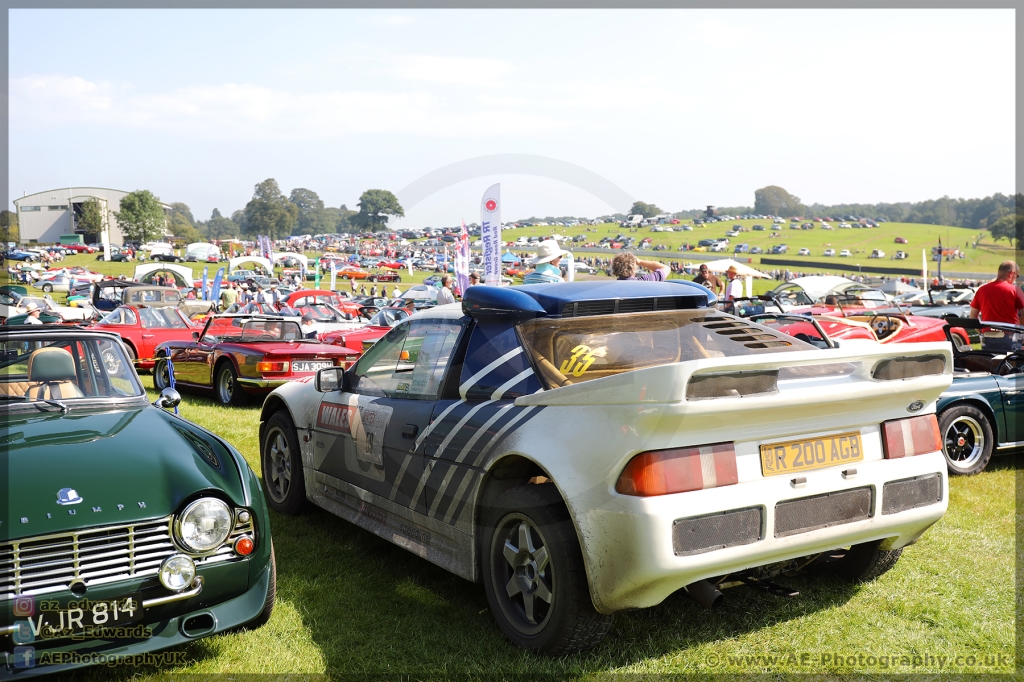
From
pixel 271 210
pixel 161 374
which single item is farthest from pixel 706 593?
pixel 271 210

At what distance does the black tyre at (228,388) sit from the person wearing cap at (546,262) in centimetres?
489

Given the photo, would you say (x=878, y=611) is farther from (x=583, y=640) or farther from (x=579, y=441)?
(x=579, y=441)

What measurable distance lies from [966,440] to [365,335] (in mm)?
10054

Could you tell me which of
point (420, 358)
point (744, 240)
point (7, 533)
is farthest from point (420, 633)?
point (744, 240)

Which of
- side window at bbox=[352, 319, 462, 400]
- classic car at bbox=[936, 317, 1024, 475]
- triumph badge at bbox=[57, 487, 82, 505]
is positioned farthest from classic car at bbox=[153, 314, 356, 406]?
classic car at bbox=[936, 317, 1024, 475]

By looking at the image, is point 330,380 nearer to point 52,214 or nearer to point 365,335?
point 365,335

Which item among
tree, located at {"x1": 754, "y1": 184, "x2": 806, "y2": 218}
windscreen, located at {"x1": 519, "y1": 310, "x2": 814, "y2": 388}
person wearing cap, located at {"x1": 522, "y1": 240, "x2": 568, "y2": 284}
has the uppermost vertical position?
tree, located at {"x1": 754, "y1": 184, "x2": 806, "y2": 218}

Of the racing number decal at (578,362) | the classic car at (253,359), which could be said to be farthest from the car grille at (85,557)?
the classic car at (253,359)

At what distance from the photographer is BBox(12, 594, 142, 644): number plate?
2.87 m

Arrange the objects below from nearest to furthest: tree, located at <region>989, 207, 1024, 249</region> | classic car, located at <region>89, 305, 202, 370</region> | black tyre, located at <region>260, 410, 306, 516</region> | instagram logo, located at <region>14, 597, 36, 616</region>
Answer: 1. instagram logo, located at <region>14, 597, 36, 616</region>
2. black tyre, located at <region>260, 410, 306, 516</region>
3. classic car, located at <region>89, 305, 202, 370</region>
4. tree, located at <region>989, 207, 1024, 249</region>

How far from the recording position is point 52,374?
→ 14.6 feet

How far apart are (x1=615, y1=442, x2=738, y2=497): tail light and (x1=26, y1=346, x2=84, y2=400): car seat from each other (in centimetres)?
324

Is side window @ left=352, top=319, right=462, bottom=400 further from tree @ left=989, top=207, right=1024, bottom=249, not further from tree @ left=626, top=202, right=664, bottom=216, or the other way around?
tree @ left=989, top=207, right=1024, bottom=249

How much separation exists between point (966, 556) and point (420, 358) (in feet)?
11.4
